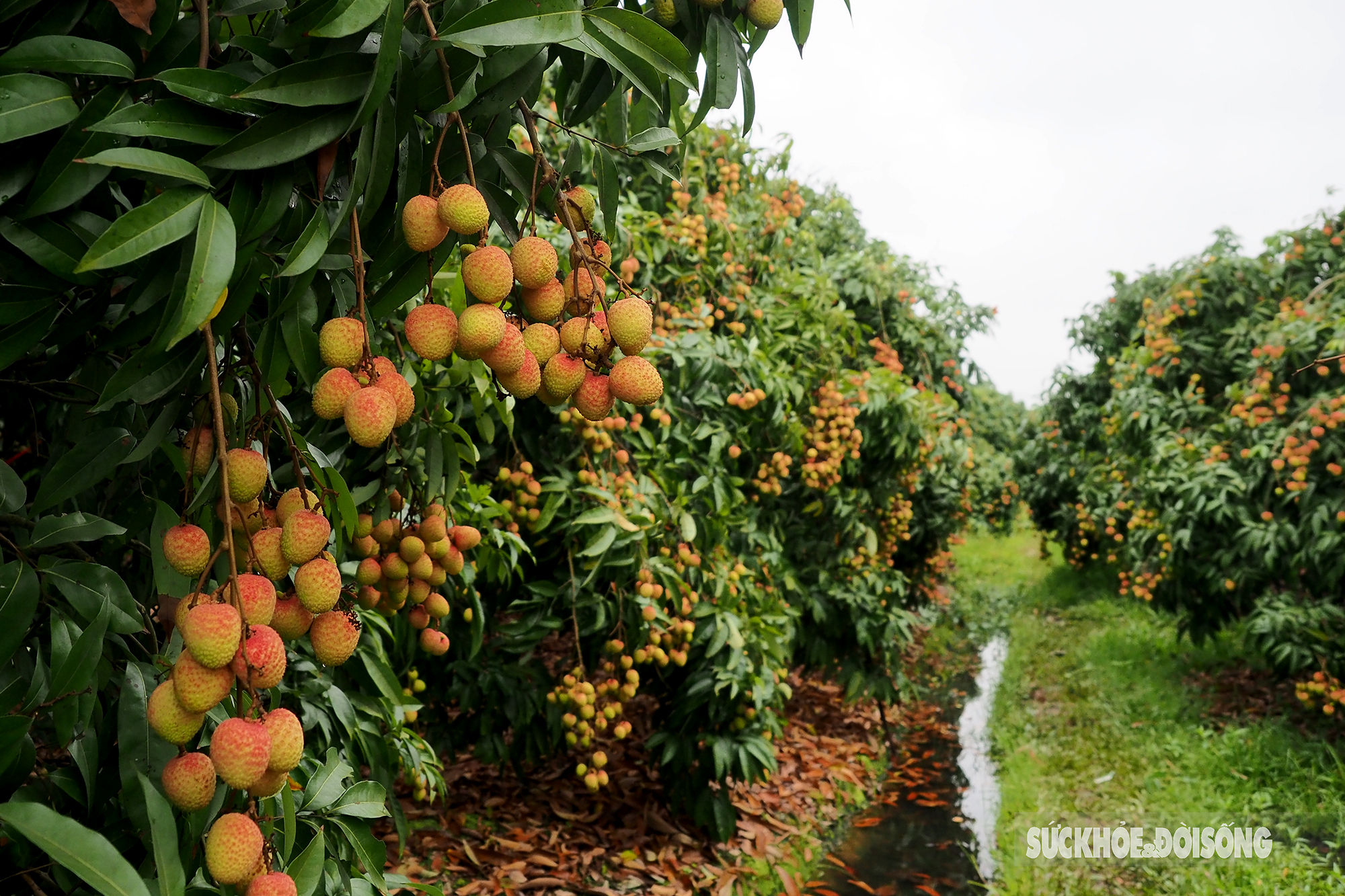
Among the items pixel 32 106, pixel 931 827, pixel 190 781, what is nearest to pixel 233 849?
pixel 190 781

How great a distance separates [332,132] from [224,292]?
0.17 m

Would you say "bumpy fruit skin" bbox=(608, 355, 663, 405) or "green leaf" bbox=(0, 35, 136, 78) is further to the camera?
"bumpy fruit skin" bbox=(608, 355, 663, 405)

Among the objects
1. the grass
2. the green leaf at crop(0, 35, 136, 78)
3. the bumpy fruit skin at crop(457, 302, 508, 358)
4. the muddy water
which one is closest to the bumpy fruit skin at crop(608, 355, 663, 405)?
the bumpy fruit skin at crop(457, 302, 508, 358)

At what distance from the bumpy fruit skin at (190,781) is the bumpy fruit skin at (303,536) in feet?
0.53

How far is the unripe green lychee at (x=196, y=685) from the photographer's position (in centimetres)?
66

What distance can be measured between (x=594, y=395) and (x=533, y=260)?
0.41ft

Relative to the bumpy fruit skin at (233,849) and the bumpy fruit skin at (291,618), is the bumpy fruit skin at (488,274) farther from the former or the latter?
the bumpy fruit skin at (233,849)

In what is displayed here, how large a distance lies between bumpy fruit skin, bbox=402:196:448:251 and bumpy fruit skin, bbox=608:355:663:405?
0.59 feet

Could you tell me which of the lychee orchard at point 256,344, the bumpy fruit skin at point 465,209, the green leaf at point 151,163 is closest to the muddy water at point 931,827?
the lychee orchard at point 256,344

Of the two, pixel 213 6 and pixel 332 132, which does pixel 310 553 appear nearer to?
pixel 332 132

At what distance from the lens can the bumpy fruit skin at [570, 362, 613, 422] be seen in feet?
2.61

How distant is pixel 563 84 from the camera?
3.34 ft

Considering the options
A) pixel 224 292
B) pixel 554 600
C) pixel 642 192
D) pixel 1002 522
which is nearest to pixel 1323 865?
pixel 554 600

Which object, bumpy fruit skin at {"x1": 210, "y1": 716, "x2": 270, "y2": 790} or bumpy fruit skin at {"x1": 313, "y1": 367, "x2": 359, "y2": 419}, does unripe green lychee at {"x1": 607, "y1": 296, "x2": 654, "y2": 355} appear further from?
bumpy fruit skin at {"x1": 210, "y1": 716, "x2": 270, "y2": 790}
